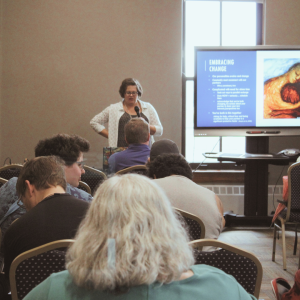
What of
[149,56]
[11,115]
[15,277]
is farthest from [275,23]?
[15,277]

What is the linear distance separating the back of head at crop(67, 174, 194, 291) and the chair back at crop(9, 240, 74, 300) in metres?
0.29

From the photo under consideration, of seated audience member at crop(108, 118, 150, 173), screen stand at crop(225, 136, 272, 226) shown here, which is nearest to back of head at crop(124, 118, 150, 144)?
seated audience member at crop(108, 118, 150, 173)

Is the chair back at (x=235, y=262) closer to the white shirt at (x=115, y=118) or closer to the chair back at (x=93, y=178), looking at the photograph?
the chair back at (x=93, y=178)

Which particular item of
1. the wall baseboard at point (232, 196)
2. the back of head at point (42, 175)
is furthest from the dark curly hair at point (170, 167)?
the wall baseboard at point (232, 196)

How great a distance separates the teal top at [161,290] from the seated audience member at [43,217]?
45 centimetres

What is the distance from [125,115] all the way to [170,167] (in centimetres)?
225

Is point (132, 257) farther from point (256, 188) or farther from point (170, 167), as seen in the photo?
point (256, 188)

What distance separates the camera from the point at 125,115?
4.04 metres

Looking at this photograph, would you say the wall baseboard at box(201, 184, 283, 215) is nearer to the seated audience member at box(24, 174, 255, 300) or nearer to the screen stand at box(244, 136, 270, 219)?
the screen stand at box(244, 136, 270, 219)

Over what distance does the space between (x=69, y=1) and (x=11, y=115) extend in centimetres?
161

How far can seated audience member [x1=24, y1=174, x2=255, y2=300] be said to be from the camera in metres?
0.65

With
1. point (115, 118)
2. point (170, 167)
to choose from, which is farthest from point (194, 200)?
point (115, 118)

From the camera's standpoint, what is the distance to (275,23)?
4773mm

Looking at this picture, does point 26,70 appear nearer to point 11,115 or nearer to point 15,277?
point 11,115
